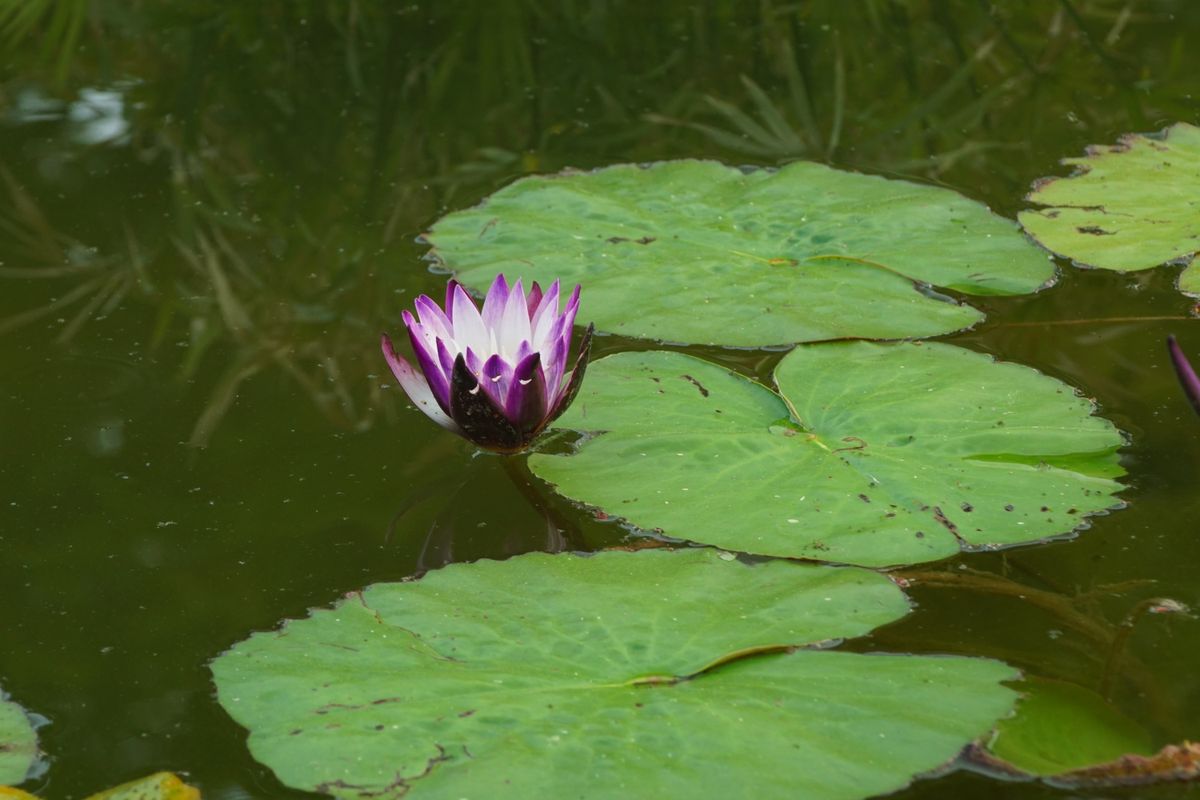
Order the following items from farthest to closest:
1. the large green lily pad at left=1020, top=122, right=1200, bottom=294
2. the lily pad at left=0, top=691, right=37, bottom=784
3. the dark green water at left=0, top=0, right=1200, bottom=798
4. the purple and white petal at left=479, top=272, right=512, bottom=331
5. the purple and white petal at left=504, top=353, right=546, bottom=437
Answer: the large green lily pad at left=1020, top=122, right=1200, bottom=294
the purple and white petal at left=479, top=272, right=512, bottom=331
the purple and white petal at left=504, top=353, right=546, bottom=437
the dark green water at left=0, top=0, right=1200, bottom=798
the lily pad at left=0, top=691, right=37, bottom=784

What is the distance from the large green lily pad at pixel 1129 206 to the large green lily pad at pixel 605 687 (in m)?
1.17

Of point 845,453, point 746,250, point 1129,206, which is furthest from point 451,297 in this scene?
point 1129,206

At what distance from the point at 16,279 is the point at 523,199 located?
1030mm

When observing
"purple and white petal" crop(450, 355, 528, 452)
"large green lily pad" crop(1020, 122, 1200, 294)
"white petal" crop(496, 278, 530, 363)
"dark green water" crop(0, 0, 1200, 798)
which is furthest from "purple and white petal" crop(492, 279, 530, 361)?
"large green lily pad" crop(1020, 122, 1200, 294)

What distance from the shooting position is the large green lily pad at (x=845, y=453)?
1.77 meters

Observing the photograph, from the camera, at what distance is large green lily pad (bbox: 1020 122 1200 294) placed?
2492 millimetres

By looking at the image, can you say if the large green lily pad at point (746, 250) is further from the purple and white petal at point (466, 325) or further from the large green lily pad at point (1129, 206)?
the purple and white petal at point (466, 325)

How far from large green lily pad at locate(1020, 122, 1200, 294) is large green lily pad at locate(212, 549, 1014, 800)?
3.84ft

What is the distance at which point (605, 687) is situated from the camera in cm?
148

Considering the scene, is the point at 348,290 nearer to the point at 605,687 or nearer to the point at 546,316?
the point at 546,316

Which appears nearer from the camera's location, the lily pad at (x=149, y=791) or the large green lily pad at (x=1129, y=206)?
the lily pad at (x=149, y=791)

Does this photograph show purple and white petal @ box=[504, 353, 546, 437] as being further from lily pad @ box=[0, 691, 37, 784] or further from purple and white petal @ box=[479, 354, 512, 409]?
lily pad @ box=[0, 691, 37, 784]

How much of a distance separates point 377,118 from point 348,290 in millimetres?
956

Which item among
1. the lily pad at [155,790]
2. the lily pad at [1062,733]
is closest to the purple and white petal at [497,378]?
the lily pad at [155,790]
